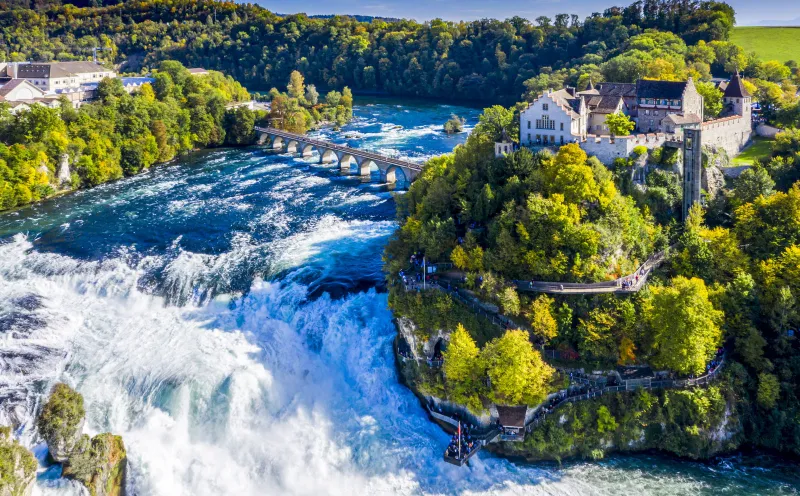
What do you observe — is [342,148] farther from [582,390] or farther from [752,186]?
[582,390]

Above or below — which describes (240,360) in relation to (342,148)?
below

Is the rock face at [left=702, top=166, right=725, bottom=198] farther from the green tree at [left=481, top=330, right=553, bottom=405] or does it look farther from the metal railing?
the green tree at [left=481, top=330, right=553, bottom=405]

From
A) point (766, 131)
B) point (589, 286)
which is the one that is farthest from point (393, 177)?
point (589, 286)

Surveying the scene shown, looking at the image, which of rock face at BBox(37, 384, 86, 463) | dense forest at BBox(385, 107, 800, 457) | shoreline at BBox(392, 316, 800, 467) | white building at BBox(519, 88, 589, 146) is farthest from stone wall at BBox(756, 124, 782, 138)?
rock face at BBox(37, 384, 86, 463)

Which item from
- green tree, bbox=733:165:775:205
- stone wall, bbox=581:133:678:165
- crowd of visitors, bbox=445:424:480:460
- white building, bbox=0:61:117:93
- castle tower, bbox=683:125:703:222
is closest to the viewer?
crowd of visitors, bbox=445:424:480:460

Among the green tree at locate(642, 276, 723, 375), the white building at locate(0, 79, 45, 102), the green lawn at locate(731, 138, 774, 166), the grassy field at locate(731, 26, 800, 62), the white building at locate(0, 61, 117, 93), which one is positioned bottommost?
the green tree at locate(642, 276, 723, 375)

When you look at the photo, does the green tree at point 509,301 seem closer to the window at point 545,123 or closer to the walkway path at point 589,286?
the walkway path at point 589,286

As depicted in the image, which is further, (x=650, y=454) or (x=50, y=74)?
(x=50, y=74)
